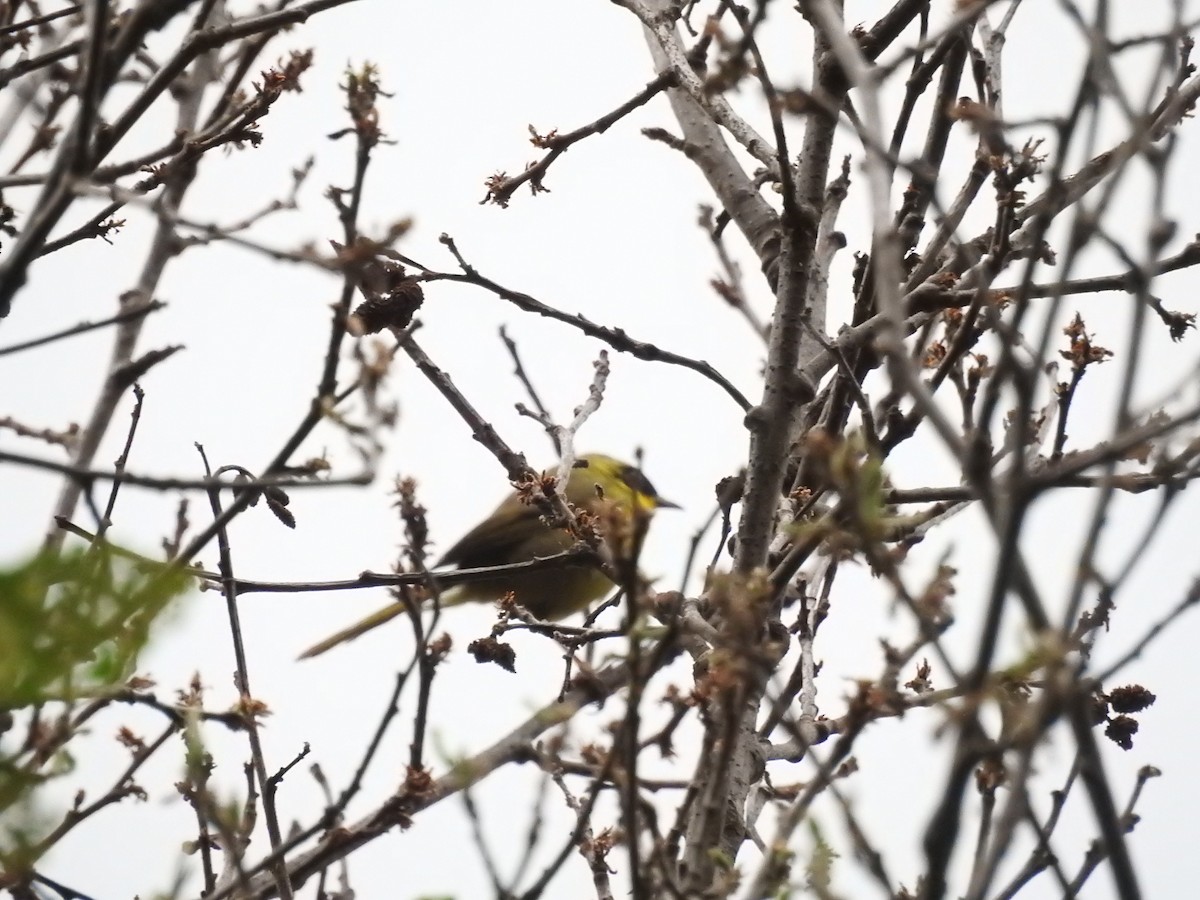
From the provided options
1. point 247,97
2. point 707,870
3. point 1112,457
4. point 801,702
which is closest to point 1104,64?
point 1112,457

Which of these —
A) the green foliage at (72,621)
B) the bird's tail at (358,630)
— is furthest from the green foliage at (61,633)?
the bird's tail at (358,630)

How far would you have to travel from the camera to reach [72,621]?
1.38 m

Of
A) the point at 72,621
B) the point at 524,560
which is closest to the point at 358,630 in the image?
the point at 524,560

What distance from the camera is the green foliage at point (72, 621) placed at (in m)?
1.32

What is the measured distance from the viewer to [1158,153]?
1718mm

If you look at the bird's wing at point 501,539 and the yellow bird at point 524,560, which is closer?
the yellow bird at point 524,560

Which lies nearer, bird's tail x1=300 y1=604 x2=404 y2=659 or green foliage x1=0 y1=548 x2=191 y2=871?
green foliage x1=0 y1=548 x2=191 y2=871

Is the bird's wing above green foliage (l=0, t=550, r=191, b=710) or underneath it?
above

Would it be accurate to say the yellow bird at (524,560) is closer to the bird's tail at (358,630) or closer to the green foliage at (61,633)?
the bird's tail at (358,630)

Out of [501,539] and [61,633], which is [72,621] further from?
[501,539]

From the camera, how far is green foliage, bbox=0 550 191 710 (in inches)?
52.0

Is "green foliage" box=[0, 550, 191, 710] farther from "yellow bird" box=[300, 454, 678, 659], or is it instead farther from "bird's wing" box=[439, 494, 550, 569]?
"bird's wing" box=[439, 494, 550, 569]

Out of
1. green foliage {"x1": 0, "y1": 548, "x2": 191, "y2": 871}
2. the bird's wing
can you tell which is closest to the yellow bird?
the bird's wing

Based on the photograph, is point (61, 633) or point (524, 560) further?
point (524, 560)
